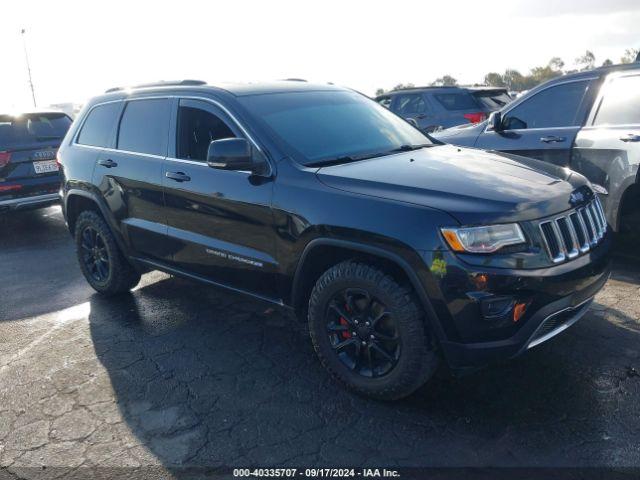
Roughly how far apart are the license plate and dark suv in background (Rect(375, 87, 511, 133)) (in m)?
5.56

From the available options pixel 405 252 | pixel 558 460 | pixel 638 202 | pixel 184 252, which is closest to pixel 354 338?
pixel 405 252

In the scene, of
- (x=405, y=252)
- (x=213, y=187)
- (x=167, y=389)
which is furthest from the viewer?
(x=213, y=187)

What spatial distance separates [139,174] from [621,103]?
4.22 metres

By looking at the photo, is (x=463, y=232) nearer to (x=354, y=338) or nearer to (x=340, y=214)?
(x=340, y=214)

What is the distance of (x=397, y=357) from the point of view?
10.6ft

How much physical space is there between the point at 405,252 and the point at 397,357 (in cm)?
62

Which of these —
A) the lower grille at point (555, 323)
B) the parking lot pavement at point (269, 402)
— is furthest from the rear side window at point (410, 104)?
the lower grille at point (555, 323)

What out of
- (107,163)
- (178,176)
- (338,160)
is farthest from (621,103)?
(107,163)

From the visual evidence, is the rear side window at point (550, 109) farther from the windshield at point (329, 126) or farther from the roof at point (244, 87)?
the roof at point (244, 87)

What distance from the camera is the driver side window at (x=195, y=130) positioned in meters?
4.17

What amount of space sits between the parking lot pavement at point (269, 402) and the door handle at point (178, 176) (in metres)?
1.19

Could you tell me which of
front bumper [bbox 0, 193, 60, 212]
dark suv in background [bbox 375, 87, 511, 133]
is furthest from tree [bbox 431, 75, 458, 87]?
front bumper [bbox 0, 193, 60, 212]

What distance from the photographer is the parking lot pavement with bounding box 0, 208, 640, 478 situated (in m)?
2.98

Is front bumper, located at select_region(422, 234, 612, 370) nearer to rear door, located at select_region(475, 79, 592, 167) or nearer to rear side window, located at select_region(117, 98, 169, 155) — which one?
rear side window, located at select_region(117, 98, 169, 155)
